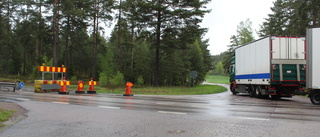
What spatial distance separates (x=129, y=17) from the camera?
25625 millimetres

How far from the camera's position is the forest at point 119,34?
83.5 feet

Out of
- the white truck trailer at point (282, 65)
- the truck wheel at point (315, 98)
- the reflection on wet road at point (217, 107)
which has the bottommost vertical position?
the reflection on wet road at point (217, 107)

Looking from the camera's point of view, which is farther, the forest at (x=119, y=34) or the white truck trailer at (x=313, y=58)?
the forest at (x=119, y=34)

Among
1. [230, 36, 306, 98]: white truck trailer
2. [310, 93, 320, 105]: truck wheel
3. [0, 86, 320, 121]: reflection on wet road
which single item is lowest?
[0, 86, 320, 121]: reflection on wet road

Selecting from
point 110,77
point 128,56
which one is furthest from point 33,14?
point 110,77

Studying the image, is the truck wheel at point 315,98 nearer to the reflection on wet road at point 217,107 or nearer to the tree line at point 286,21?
the reflection on wet road at point 217,107

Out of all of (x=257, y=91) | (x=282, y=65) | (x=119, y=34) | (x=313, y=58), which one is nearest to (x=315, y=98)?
(x=313, y=58)

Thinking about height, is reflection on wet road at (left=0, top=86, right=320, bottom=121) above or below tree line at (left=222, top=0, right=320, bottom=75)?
below

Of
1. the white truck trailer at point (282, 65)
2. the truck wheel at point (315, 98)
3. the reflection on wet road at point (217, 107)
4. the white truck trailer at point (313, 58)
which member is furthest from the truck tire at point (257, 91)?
the white truck trailer at point (313, 58)

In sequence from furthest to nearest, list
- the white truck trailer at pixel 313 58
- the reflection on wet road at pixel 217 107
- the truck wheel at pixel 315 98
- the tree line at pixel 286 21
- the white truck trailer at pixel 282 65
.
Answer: the tree line at pixel 286 21, the white truck trailer at pixel 282 65, the truck wheel at pixel 315 98, the white truck trailer at pixel 313 58, the reflection on wet road at pixel 217 107

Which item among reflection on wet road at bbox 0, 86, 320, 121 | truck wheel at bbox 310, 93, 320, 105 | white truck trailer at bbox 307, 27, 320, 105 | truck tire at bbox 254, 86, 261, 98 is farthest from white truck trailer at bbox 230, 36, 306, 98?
white truck trailer at bbox 307, 27, 320, 105

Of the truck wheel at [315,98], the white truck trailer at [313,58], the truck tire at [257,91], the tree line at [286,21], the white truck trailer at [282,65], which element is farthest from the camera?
the tree line at [286,21]

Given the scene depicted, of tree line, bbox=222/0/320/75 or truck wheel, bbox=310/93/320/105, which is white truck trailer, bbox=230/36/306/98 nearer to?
truck wheel, bbox=310/93/320/105

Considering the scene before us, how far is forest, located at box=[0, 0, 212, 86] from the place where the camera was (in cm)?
2545
